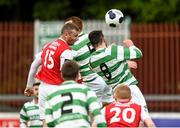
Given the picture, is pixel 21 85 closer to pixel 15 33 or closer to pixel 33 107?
pixel 15 33

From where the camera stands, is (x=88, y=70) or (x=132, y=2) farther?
(x=132, y=2)

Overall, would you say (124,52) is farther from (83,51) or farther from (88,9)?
(88,9)

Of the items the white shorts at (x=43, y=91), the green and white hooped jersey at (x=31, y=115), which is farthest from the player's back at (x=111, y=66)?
the green and white hooped jersey at (x=31, y=115)

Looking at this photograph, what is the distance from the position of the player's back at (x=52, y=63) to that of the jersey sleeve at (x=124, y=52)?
711 millimetres

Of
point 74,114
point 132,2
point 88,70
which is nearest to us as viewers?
point 74,114

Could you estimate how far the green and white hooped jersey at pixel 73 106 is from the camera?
10.5m

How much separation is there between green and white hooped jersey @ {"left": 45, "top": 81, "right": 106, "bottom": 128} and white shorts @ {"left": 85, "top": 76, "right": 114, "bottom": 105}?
359cm

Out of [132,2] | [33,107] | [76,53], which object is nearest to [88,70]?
[76,53]

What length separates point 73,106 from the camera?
1048 cm

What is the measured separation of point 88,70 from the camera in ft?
46.0

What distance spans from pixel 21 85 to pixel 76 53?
9497 millimetres

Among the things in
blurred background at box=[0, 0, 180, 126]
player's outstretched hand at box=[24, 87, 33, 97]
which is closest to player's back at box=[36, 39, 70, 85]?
player's outstretched hand at box=[24, 87, 33, 97]

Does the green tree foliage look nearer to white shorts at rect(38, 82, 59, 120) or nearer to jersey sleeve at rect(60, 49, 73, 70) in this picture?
white shorts at rect(38, 82, 59, 120)

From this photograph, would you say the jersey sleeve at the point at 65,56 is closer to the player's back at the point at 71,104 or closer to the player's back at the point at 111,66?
the player's back at the point at 111,66
